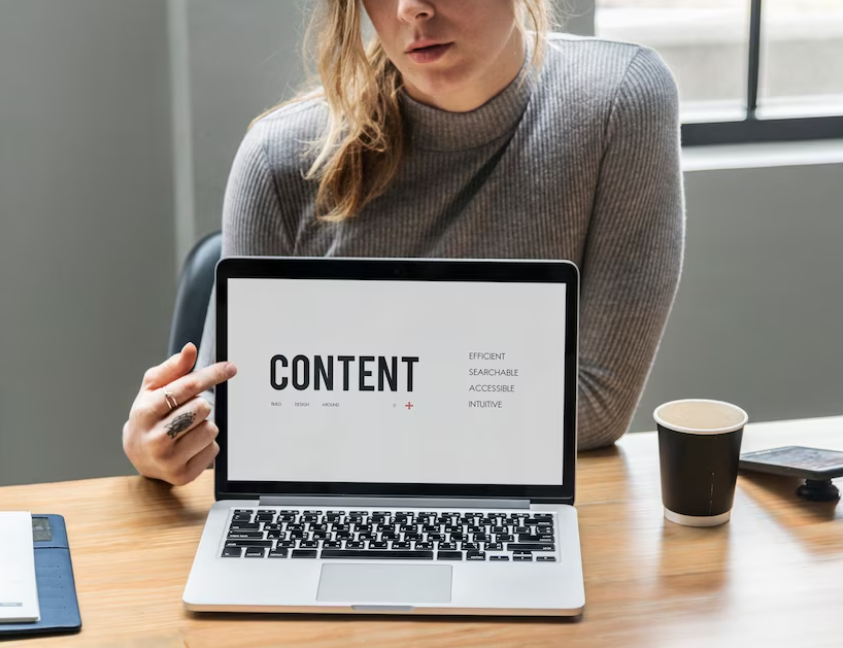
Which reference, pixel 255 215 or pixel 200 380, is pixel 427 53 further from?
pixel 200 380

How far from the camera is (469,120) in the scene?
4.53ft

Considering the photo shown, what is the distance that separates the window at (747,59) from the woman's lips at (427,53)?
1255 millimetres

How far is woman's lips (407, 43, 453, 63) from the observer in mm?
1281

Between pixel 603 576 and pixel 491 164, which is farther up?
pixel 491 164

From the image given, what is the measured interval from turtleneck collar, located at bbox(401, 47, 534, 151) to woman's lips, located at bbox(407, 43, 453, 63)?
0.35 ft

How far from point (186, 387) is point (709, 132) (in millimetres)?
1721

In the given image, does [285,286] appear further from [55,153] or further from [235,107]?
[55,153]

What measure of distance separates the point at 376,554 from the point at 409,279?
0.85 feet

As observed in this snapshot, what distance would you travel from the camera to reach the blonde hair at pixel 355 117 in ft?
4.43

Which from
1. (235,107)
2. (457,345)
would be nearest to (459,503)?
(457,345)

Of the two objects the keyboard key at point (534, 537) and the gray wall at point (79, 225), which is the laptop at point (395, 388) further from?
the gray wall at point (79, 225)

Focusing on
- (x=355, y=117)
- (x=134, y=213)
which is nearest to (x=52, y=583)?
(x=355, y=117)

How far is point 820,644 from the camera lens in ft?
2.64

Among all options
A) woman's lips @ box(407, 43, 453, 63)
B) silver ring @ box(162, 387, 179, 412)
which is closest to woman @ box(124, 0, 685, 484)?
woman's lips @ box(407, 43, 453, 63)
